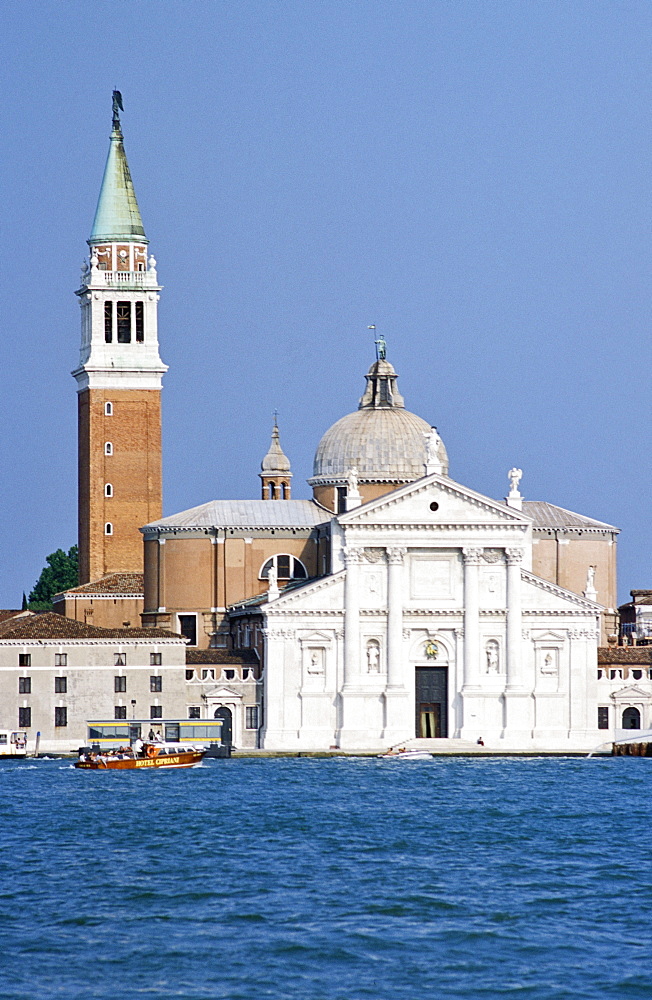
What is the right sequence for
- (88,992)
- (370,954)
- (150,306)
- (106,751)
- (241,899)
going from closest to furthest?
1. (88,992)
2. (370,954)
3. (241,899)
4. (106,751)
5. (150,306)

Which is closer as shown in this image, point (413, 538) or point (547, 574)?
point (413, 538)

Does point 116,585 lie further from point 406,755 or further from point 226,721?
point 406,755

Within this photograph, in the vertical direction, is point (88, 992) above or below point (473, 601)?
below

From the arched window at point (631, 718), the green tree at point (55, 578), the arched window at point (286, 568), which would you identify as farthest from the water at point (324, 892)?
the green tree at point (55, 578)

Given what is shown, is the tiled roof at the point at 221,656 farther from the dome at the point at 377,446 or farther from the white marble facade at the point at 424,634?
the dome at the point at 377,446

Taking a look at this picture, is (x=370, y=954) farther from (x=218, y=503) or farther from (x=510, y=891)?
(x=218, y=503)

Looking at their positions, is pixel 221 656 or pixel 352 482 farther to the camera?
pixel 352 482

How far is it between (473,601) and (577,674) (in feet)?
12.4

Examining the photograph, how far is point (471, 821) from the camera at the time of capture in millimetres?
40312

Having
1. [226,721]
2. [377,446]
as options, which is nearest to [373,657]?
[226,721]

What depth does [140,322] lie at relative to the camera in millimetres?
79500

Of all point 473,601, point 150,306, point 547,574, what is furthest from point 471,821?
point 150,306

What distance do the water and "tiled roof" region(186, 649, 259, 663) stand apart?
15678mm

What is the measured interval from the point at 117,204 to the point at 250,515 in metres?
15.5
